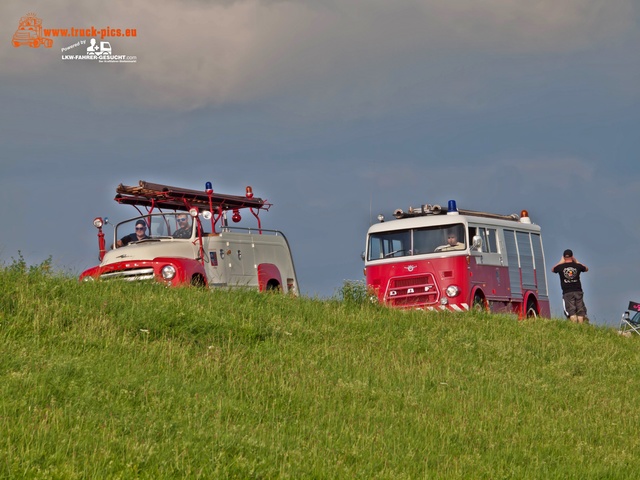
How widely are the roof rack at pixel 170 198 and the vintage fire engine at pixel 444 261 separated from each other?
13.8 ft

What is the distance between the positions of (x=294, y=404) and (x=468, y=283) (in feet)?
43.3

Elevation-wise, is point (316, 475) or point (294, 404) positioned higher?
point (294, 404)

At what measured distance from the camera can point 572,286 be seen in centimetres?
2789

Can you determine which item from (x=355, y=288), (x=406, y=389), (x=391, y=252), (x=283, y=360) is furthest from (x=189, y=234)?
(x=406, y=389)

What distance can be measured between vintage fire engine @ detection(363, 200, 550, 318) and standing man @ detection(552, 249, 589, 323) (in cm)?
150

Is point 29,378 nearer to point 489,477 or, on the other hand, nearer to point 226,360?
point 226,360

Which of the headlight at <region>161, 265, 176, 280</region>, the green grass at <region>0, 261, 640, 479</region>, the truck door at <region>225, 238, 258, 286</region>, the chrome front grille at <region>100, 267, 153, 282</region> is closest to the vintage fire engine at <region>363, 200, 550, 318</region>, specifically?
the truck door at <region>225, 238, 258, 286</region>

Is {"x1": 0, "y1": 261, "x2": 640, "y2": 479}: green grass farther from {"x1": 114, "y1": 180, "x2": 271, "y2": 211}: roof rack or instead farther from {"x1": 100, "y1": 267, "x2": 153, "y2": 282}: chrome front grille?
{"x1": 114, "y1": 180, "x2": 271, "y2": 211}: roof rack

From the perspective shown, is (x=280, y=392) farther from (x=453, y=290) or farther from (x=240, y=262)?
(x=453, y=290)

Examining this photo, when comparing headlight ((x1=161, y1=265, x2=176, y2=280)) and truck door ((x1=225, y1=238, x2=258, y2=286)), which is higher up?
truck door ((x1=225, y1=238, x2=258, y2=286))

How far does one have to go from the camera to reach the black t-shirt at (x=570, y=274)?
27766mm

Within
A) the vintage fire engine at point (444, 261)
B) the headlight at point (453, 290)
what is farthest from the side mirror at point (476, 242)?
the headlight at point (453, 290)

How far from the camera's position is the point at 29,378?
11.3 metres

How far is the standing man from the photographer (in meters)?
27.8
